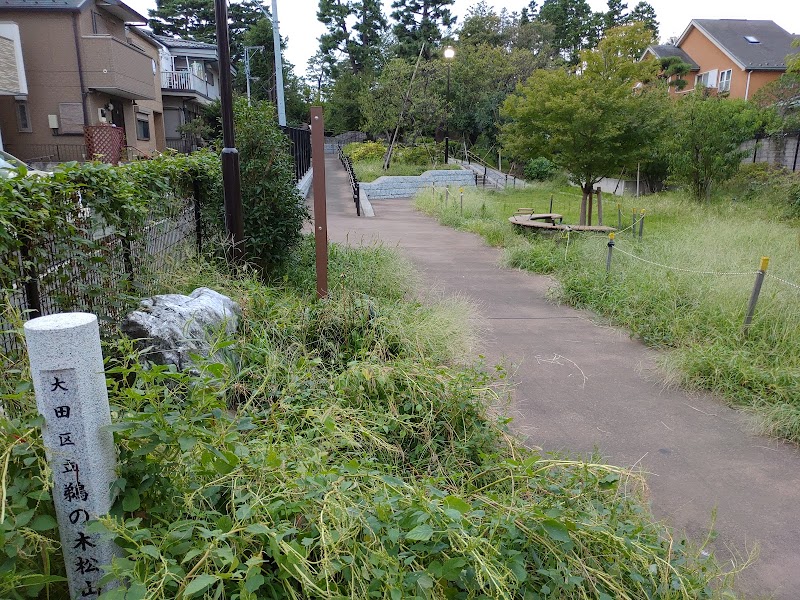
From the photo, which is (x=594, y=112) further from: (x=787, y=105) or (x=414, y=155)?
(x=414, y=155)

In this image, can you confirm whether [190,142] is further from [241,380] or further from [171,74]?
[241,380]

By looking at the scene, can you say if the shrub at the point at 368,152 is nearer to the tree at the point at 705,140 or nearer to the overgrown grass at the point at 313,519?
the tree at the point at 705,140

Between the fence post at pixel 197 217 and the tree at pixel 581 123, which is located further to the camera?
the tree at pixel 581 123

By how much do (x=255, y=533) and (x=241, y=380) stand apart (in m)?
2.24

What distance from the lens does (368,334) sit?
503 centimetres

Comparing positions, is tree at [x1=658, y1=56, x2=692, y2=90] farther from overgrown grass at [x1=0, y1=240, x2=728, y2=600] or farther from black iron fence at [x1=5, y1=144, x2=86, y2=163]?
overgrown grass at [x1=0, y1=240, x2=728, y2=600]

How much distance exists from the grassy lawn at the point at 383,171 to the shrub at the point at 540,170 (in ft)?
15.6

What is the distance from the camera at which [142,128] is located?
27797 millimetres

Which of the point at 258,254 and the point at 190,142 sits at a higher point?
the point at 190,142

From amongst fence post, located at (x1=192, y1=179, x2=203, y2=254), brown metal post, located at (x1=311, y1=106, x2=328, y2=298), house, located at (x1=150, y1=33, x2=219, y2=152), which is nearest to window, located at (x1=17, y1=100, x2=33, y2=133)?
house, located at (x1=150, y1=33, x2=219, y2=152)

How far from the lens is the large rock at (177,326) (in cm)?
403

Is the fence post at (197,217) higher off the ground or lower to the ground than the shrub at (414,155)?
lower

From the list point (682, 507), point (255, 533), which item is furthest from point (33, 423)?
point (682, 507)

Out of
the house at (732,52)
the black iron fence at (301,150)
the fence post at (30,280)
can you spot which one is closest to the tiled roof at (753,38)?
the house at (732,52)
